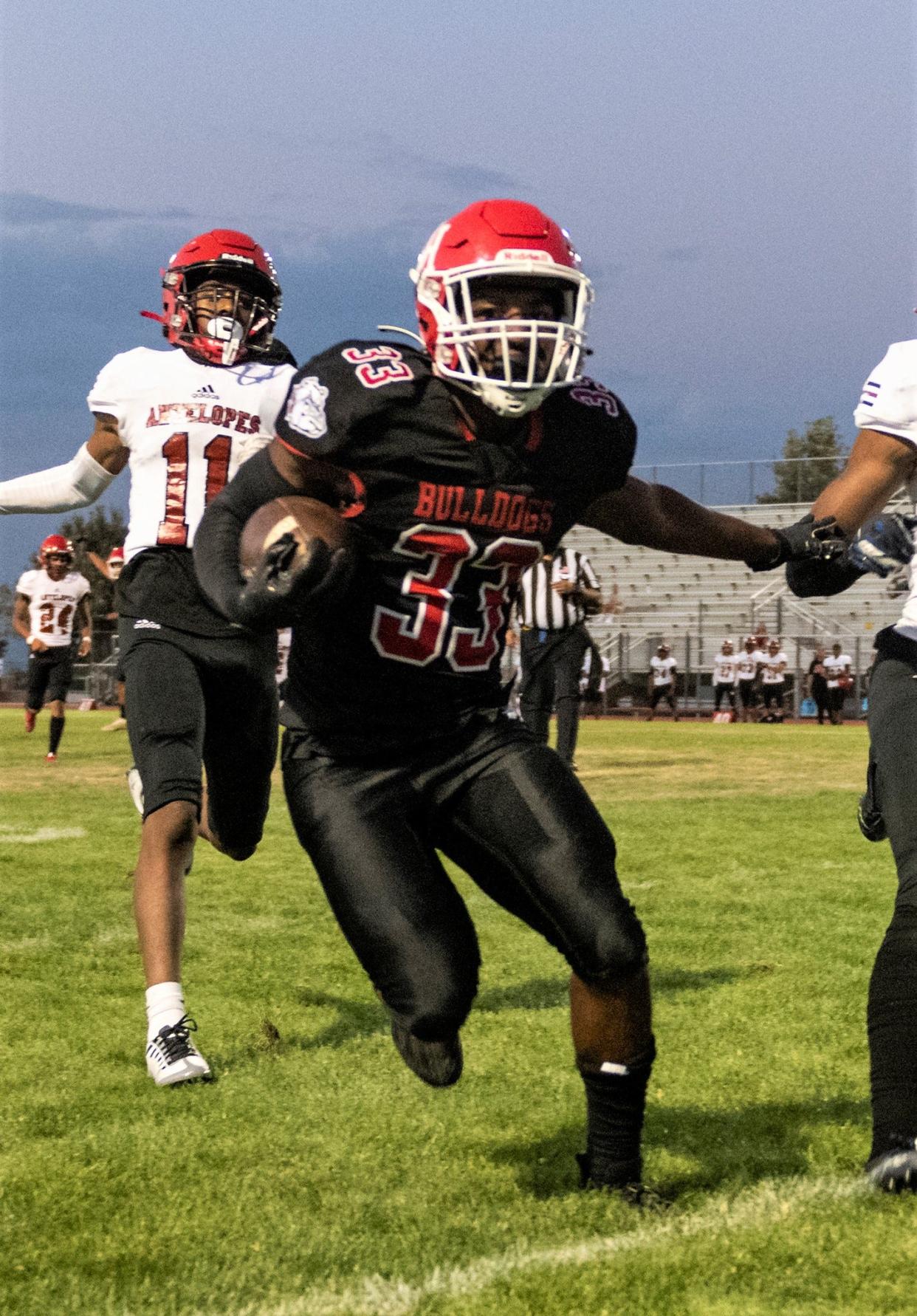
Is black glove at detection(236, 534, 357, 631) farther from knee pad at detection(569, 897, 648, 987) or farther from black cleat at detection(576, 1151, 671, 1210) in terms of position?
black cleat at detection(576, 1151, 671, 1210)

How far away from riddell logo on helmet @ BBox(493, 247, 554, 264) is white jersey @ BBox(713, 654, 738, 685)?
27.5 meters

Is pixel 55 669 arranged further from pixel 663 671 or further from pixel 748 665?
pixel 663 671

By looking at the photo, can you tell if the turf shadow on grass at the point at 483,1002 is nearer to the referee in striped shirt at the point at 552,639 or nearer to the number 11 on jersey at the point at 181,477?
the number 11 on jersey at the point at 181,477

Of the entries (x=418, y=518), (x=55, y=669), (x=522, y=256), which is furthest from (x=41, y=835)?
(x=522, y=256)

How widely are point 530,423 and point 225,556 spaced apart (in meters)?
0.71

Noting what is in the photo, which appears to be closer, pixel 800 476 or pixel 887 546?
pixel 887 546

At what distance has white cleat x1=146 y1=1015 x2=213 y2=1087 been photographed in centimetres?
414

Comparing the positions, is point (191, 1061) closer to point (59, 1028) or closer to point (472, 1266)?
point (59, 1028)

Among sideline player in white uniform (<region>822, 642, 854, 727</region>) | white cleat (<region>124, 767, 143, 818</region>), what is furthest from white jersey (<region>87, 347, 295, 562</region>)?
sideline player in white uniform (<region>822, 642, 854, 727</region>)

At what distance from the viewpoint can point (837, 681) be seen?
95.7 ft

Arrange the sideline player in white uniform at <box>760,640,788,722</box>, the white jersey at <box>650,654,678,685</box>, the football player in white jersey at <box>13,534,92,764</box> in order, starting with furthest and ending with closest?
1. the white jersey at <box>650,654,678,685</box>
2. the sideline player in white uniform at <box>760,640,788,722</box>
3. the football player in white jersey at <box>13,534,92,764</box>

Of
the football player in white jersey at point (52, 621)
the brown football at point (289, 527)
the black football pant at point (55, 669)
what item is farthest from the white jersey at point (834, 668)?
the brown football at point (289, 527)

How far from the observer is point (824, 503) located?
361 cm

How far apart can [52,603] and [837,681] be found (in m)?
17.0
